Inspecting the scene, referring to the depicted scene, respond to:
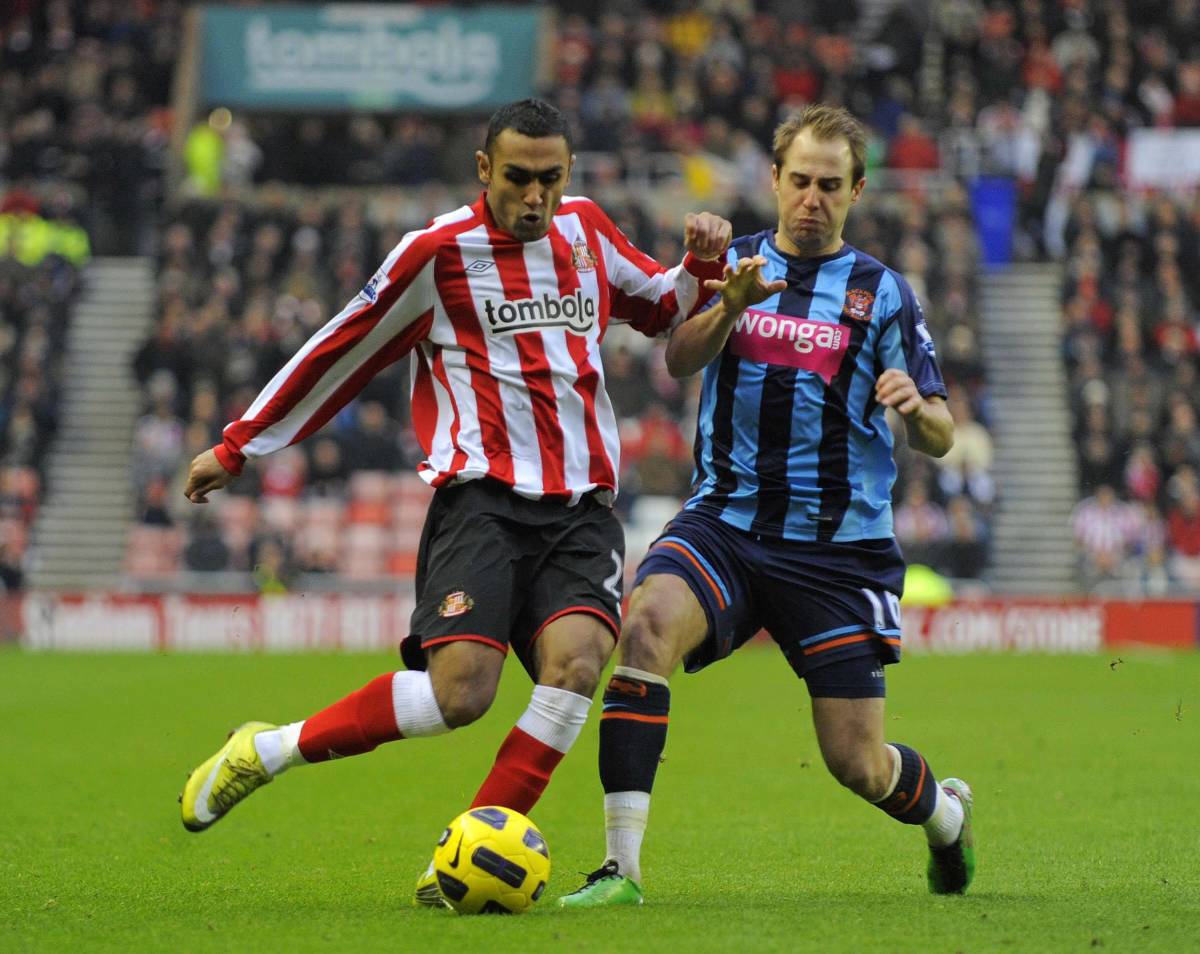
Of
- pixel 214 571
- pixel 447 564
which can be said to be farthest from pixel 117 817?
pixel 214 571

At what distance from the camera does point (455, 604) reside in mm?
5984

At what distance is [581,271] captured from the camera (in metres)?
6.36

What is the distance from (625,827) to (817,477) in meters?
1.29

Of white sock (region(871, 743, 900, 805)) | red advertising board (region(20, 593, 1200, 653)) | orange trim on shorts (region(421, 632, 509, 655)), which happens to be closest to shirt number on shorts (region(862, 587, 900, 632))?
white sock (region(871, 743, 900, 805))

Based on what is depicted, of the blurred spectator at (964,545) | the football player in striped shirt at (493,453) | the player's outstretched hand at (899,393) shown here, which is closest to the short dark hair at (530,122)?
the football player in striped shirt at (493,453)

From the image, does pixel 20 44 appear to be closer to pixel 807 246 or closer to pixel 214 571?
pixel 214 571

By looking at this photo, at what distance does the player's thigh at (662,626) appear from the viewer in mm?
6098

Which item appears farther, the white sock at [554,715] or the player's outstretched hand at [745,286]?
the player's outstretched hand at [745,286]

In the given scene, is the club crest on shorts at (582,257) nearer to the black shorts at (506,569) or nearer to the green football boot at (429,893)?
the black shorts at (506,569)

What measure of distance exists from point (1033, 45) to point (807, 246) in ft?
73.2

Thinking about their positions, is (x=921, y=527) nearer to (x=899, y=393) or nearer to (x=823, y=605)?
(x=823, y=605)

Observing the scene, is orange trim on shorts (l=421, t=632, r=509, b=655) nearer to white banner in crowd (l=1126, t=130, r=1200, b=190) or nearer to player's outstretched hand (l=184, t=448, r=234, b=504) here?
player's outstretched hand (l=184, t=448, r=234, b=504)

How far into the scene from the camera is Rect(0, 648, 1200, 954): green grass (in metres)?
5.58

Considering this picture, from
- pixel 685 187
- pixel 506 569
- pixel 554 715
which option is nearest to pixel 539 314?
pixel 506 569
